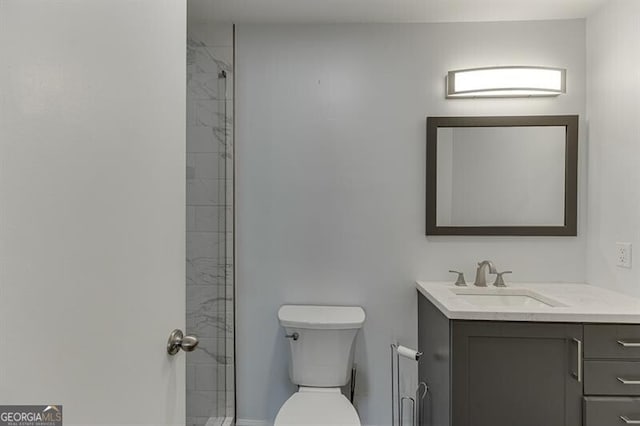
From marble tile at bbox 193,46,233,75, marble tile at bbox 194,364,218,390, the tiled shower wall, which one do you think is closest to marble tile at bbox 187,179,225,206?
the tiled shower wall

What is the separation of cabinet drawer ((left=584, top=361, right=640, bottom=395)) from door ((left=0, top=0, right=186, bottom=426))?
1460 mm

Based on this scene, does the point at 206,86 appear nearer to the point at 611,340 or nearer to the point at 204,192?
the point at 204,192

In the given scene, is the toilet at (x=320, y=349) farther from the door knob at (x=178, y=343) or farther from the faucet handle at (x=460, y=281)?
the door knob at (x=178, y=343)

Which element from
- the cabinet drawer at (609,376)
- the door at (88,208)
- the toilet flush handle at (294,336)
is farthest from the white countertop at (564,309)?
the door at (88,208)

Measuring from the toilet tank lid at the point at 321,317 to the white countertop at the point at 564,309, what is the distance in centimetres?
40

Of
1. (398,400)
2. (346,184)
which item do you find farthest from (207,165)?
(398,400)

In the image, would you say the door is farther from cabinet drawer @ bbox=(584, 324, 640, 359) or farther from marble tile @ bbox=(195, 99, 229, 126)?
cabinet drawer @ bbox=(584, 324, 640, 359)

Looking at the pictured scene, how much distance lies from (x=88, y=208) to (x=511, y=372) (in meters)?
1.54

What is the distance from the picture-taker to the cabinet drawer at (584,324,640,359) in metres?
1.42

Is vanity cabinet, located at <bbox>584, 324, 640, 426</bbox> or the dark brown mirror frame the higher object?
the dark brown mirror frame

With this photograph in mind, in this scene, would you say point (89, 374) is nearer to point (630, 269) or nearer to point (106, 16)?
point (106, 16)
